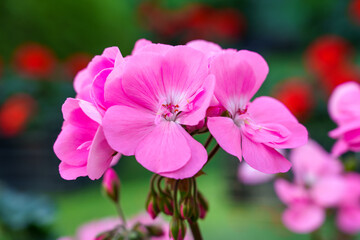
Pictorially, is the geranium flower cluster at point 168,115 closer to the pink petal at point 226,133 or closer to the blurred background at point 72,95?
the pink petal at point 226,133

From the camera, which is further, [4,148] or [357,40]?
[357,40]

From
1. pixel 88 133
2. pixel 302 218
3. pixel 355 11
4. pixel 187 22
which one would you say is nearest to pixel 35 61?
pixel 187 22

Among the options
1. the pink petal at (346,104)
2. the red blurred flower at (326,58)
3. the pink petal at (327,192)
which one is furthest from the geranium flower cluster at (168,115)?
the red blurred flower at (326,58)

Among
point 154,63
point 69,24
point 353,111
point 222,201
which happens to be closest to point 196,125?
point 154,63

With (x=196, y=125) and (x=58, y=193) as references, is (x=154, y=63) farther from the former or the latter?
(x=58, y=193)

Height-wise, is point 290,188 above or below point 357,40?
below
